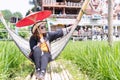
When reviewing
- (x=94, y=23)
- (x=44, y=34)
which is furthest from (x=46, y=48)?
(x=94, y=23)

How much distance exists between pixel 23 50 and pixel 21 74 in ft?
2.18

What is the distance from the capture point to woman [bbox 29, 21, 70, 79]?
5.68m

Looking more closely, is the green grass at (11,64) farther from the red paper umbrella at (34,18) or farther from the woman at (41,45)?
the red paper umbrella at (34,18)

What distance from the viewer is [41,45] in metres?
5.88

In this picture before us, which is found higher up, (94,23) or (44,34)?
(44,34)

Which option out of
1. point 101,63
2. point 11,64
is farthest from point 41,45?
point 101,63

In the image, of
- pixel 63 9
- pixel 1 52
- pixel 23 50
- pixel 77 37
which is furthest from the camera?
pixel 63 9

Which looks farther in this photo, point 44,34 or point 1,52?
point 44,34

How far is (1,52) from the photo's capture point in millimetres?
5438

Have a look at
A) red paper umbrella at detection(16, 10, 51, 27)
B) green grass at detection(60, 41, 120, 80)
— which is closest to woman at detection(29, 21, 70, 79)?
red paper umbrella at detection(16, 10, 51, 27)

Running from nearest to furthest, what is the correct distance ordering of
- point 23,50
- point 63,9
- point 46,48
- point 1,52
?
point 1,52
point 46,48
point 23,50
point 63,9

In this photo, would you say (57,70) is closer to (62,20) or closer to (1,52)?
(1,52)

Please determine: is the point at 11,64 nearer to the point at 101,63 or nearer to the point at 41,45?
the point at 41,45

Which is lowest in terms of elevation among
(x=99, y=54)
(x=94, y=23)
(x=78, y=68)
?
→ (x=94, y=23)
